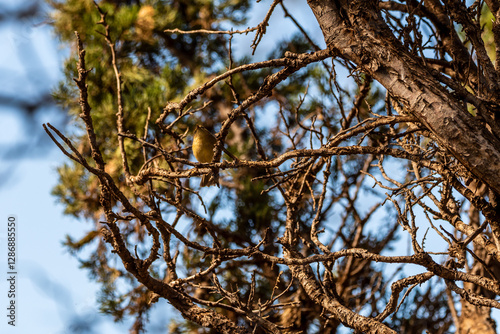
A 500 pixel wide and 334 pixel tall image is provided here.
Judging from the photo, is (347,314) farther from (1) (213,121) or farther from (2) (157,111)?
(1) (213,121)

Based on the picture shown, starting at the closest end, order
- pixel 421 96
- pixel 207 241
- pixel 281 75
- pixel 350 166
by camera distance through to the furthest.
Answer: pixel 421 96
pixel 281 75
pixel 207 241
pixel 350 166

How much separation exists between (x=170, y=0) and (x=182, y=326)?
97.4 inches

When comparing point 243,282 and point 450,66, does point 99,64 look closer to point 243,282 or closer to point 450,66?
point 243,282

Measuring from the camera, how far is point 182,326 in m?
3.31

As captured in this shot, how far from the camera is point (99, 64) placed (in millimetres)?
3510

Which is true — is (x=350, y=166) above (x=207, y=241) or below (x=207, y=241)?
above

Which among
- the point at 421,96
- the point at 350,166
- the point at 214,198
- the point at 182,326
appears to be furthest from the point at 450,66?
the point at 182,326

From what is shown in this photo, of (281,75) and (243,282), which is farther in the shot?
(243,282)

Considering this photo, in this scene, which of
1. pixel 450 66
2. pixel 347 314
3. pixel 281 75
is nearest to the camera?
pixel 281 75

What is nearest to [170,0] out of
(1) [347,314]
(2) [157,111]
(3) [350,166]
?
(2) [157,111]

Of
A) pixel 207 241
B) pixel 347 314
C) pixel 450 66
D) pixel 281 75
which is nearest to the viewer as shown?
pixel 281 75

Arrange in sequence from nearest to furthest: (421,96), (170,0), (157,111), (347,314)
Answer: (421,96)
(347,314)
(157,111)
(170,0)

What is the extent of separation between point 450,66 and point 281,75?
781mm

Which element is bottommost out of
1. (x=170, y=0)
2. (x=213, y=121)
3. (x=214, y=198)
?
(x=214, y=198)
